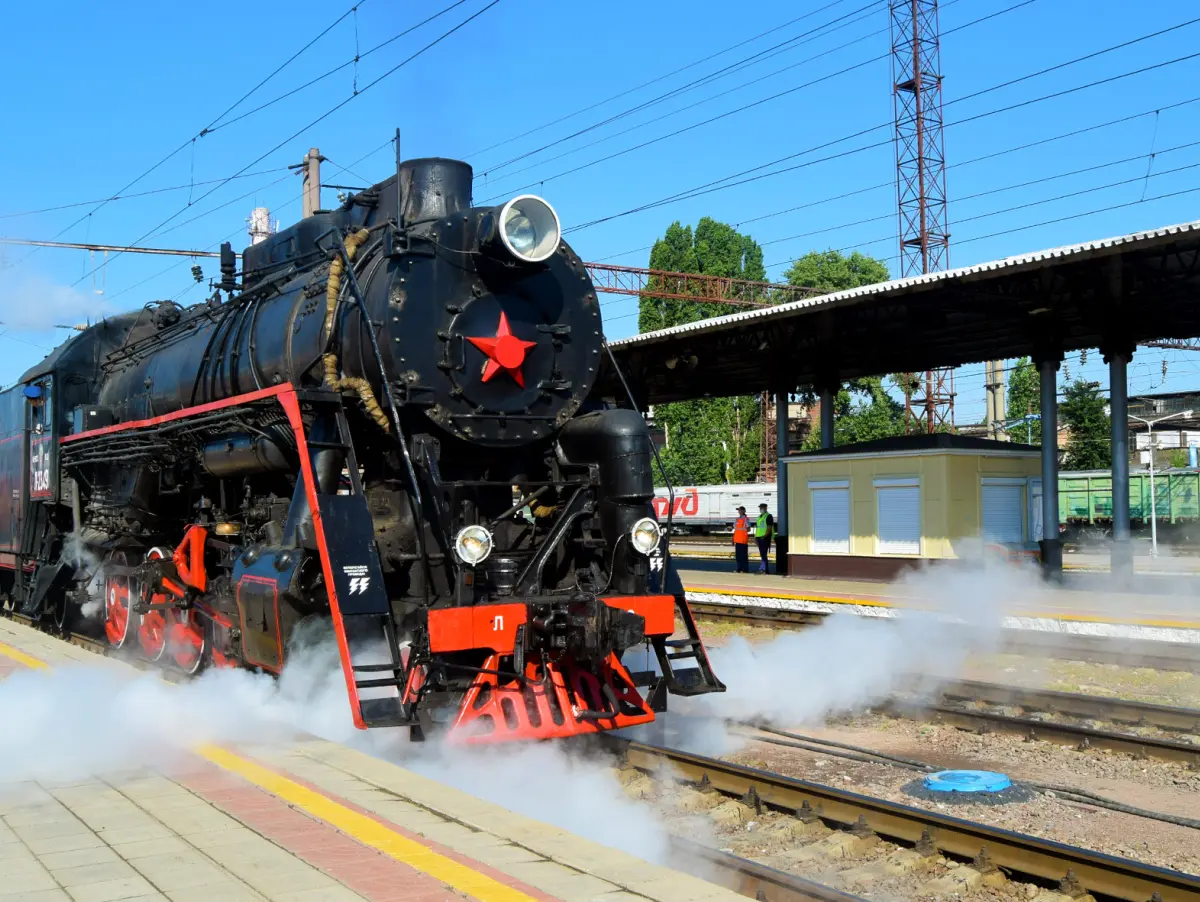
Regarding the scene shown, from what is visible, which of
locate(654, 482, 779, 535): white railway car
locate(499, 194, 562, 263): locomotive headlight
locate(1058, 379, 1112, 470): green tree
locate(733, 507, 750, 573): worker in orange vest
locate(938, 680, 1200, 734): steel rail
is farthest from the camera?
locate(1058, 379, 1112, 470): green tree

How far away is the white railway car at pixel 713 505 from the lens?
1459 inches

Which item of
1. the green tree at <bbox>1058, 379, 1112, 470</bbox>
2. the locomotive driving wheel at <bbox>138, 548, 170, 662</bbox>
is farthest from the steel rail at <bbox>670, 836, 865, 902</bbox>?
the green tree at <bbox>1058, 379, 1112, 470</bbox>

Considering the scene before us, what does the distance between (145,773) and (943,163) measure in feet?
110

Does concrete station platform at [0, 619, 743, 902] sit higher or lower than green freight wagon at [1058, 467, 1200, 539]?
lower

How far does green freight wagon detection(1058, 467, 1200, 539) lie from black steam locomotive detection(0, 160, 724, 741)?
27388 millimetres

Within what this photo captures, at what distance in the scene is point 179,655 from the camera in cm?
820

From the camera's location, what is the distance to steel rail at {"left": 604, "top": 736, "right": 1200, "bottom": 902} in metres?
4.03

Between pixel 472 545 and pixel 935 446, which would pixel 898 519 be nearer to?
pixel 935 446

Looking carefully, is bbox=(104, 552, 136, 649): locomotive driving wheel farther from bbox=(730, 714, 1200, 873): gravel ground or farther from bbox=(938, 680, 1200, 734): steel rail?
bbox=(938, 680, 1200, 734): steel rail

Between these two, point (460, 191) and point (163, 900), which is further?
point (460, 191)

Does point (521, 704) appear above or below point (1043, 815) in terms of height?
above

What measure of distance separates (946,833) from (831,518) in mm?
12453

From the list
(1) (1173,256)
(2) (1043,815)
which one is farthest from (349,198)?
(1) (1173,256)

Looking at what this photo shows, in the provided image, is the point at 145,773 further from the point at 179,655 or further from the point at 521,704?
the point at 179,655
